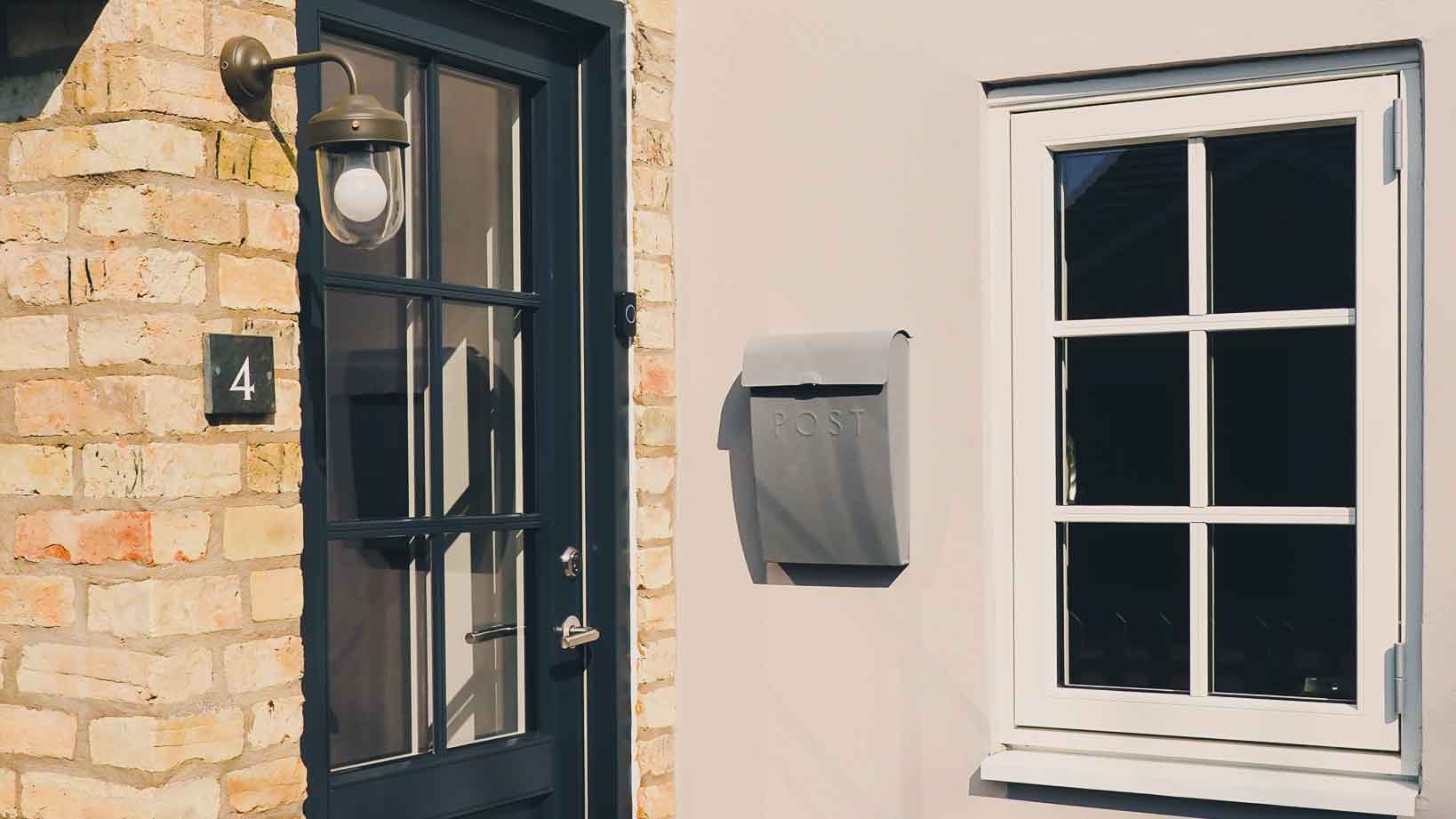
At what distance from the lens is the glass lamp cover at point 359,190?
247 cm

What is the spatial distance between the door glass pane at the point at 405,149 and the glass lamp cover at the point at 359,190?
485mm

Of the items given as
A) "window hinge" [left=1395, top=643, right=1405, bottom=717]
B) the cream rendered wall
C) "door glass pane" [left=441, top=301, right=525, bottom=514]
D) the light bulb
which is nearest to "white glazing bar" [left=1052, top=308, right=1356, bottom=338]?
the cream rendered wall

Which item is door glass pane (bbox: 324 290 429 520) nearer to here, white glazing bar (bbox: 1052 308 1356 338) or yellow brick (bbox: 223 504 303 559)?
yellow brick (bbox: 223 504 303 559)

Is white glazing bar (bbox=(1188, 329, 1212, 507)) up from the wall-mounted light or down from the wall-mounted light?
down

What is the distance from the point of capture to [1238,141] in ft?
10.7

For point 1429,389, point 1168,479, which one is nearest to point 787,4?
point 1168,479

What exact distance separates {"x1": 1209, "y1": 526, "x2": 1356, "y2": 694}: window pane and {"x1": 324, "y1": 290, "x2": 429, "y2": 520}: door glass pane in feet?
5.55

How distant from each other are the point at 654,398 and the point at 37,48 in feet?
5.22

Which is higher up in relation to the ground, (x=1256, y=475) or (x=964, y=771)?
(x=1256, y=475)

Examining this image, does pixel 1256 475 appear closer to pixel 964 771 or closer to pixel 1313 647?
pixel 1313 647

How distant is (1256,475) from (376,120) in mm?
1938

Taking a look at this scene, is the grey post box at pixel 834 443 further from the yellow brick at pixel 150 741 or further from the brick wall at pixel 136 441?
the yellow brick at pixel 150 741

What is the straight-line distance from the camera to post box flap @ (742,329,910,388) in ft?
11.1

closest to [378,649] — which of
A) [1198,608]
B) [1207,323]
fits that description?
[1198,608]
